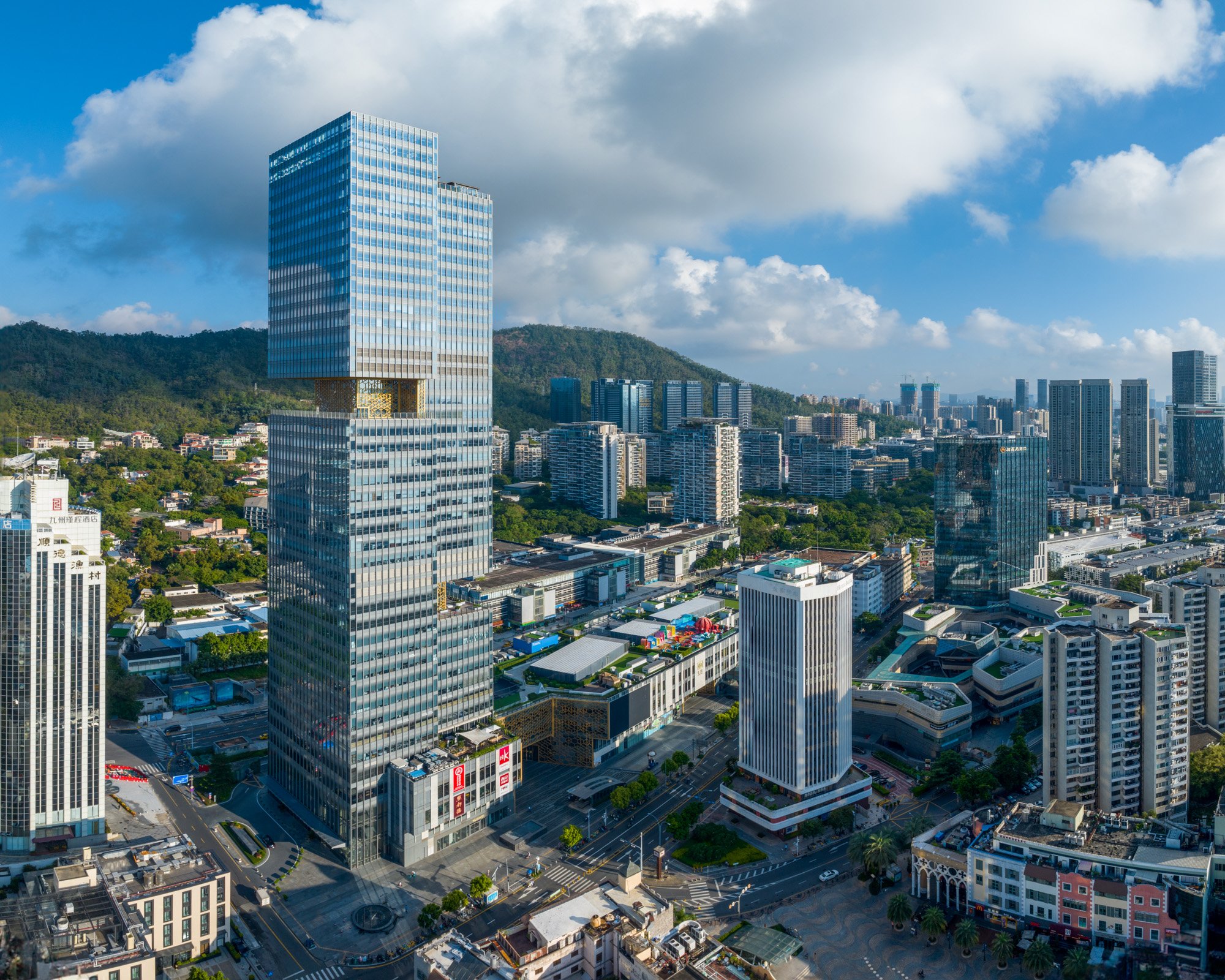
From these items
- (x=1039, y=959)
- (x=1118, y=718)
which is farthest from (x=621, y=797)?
(x=1118, y=718)

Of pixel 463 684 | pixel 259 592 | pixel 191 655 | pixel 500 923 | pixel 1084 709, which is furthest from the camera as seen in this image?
pixel 259 592

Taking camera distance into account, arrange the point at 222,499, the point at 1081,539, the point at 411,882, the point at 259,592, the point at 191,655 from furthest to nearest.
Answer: the point at 222,499
the point at 1081,539
the point at 259,592
the point at 191,655
the point at 411,882

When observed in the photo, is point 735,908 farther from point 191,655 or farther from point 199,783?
point 191,655

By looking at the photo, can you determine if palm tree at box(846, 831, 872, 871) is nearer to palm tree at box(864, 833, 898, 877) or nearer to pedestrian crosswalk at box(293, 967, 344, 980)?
palm tree at box(864, 833, 898, 877)

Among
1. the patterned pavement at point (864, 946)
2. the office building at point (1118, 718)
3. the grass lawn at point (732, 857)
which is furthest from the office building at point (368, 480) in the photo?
the office building at point (1118, 718)

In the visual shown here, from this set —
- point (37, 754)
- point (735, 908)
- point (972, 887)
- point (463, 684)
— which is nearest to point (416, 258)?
point (463, 684)

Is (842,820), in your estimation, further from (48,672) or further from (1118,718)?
(48,672)

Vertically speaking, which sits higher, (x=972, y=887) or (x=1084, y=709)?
(x=1084, y=709)
